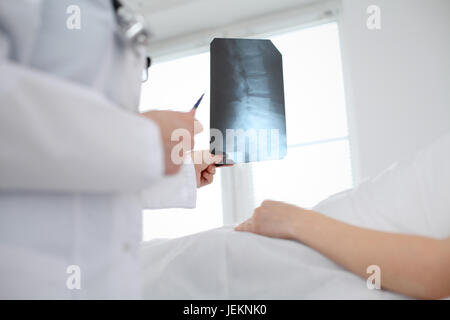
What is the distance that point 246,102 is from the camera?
1086 millimetres

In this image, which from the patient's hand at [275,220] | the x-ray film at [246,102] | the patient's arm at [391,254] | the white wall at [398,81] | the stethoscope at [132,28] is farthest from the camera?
the white wall at [398,81]

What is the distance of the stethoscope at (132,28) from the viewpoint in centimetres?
48

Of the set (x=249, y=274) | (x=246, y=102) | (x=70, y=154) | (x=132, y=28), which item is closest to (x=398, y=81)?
(x=246, y=102)

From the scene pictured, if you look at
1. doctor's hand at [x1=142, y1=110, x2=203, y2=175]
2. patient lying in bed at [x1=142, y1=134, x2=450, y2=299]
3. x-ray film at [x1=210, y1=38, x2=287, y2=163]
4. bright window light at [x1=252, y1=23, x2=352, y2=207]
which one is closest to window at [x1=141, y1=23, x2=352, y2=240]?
bright window light at [x1=252, y1=23, x2=352, y2=207]

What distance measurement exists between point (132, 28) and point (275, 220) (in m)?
0.47

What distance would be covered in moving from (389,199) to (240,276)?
347 millimetres

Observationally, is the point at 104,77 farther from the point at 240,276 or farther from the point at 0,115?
the point at 240,276

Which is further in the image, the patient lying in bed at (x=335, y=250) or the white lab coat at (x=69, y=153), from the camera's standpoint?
the patient lying in bed at (x=335, y=250)

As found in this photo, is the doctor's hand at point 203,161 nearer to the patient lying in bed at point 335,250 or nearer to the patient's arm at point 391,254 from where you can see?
the patient lying in bed at point 335,250

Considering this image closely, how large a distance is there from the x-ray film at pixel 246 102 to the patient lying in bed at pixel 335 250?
272mm

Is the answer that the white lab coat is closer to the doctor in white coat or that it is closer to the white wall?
the doctor in white coat

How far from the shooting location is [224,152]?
107cm

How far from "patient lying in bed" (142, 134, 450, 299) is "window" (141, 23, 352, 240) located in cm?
156

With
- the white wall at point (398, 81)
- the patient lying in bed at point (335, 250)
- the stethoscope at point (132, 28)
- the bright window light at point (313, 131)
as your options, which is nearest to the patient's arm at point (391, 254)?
the patient lying in bed at point (335, 250)
